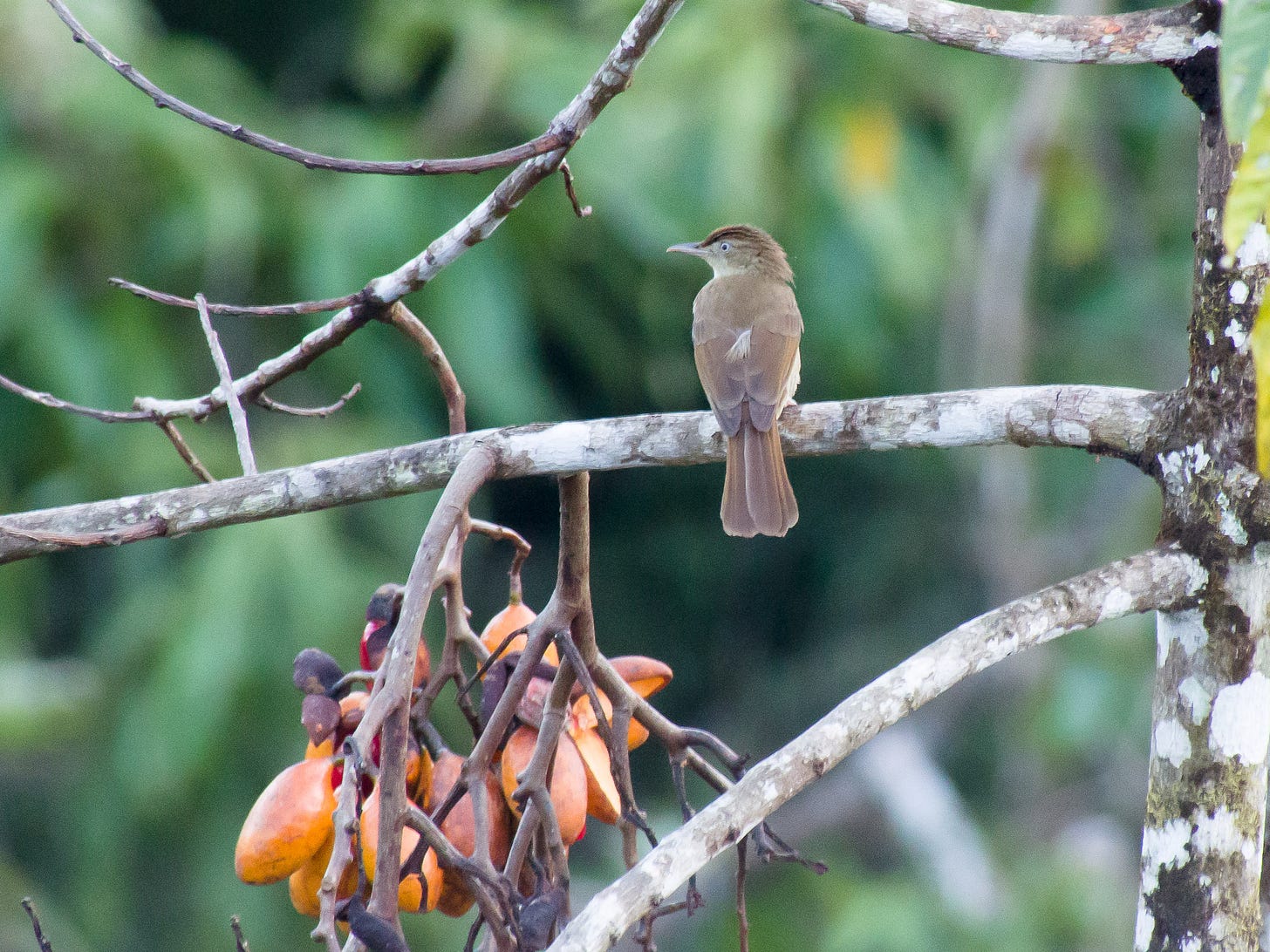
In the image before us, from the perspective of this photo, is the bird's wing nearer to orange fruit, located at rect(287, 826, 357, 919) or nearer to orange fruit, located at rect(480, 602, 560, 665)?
orange fruit, located at rect(480, 602, 560, 665)

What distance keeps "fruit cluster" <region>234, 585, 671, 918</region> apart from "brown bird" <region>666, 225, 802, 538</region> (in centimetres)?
53

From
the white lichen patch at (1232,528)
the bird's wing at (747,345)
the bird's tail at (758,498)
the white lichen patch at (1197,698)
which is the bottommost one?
the white lichen patch at (1197,698)

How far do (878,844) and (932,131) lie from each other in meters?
4.15

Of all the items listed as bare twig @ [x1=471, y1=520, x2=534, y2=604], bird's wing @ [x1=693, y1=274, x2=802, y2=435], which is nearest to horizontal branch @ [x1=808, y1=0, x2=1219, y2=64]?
bare twig @ [x1=471, y1=520, x2=534, y2=604]

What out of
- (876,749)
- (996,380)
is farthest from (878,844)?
(996,380)

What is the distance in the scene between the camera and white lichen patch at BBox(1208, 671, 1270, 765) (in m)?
1.67

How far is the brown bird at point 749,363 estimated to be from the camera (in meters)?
2.72

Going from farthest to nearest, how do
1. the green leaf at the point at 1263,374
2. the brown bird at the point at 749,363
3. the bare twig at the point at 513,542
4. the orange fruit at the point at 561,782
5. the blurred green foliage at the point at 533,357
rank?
the blurred green foliage at the point at 533,357 → the brown bird at the point at 749,363 → the bare twig at the point at 513,542 → the orange fruit at the point at 561,782 → the green leaf at the point at 1263,374

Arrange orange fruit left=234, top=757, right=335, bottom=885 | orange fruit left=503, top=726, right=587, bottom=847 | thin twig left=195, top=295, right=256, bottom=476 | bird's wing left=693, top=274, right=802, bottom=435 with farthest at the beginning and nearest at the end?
1. bird's wing left=693, top=274, right=802, bottom=435
2. thin twig left=195, top=295, right=256, bottom=476
3. orange fruit left=503, top=726, right=587, bottom=847
4. orange fruit left=234, top=757, right=335, bottom=885

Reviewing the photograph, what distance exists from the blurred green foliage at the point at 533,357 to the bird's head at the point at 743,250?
8.82ft

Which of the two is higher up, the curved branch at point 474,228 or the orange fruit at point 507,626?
the curved branch at point 474,228

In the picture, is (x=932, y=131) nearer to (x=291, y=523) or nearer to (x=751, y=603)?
(x=751, y=603)

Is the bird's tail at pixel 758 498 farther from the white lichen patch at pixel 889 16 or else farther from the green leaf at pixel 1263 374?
the green leaf at pixel 1263 374

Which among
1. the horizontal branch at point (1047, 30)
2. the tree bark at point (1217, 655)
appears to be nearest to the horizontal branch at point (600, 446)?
the tree bark at point (1217, 655)
